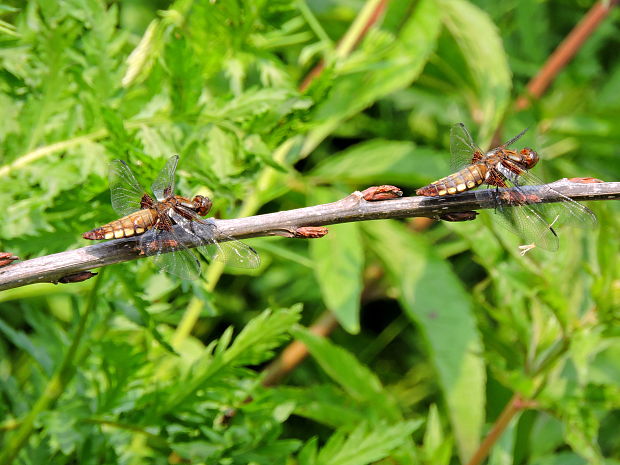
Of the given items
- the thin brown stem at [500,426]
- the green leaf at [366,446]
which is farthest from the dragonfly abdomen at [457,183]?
the thin brown stem at [500,426]

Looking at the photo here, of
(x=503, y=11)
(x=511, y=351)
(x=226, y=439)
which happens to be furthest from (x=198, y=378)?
(x=503, y=11)

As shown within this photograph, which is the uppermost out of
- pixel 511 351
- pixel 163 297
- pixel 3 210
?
pixel 3 210

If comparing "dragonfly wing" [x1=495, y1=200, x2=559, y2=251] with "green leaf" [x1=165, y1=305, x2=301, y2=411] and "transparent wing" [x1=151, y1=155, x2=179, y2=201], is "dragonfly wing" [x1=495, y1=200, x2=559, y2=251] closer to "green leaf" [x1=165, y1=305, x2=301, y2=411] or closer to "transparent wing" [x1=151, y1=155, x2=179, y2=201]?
"green leaf" [x1=165, y1=305, x2=301, y2=411]

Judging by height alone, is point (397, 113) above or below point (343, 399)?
above

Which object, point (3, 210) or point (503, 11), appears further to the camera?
point (503, 11)

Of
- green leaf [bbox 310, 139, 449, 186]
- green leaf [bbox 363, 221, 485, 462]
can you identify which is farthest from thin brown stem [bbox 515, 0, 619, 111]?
green leaf [bbox 363, 221, 485, 462]

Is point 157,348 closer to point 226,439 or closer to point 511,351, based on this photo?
point 226,439

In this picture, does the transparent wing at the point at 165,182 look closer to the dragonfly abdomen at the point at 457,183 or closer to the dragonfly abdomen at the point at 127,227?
the dragonfly abdomen at the point at 127,227

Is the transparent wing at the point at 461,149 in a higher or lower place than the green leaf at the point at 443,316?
higher
